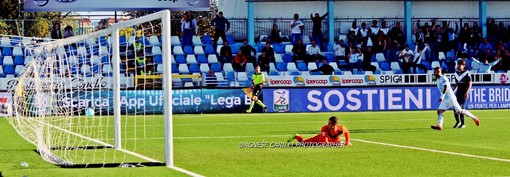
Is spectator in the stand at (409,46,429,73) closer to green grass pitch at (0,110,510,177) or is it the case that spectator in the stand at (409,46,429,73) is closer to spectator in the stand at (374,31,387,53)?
spectator in the stand at (374,31,387,53)

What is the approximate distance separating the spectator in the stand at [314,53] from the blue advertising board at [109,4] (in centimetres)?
523

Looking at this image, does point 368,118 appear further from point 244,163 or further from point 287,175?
point 287,175

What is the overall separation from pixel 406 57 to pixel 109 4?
43.2 feet

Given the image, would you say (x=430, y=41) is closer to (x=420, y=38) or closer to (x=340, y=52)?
(x=420, y=38)

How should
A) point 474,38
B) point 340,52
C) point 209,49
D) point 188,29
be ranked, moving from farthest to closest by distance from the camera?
point 474,38 < point 340,52 < point 209,49 < point 188,29

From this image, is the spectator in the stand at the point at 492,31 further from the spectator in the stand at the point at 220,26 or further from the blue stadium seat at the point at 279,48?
the spectator in the stand at the point at 220,26

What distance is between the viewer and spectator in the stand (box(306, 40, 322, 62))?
146 feet

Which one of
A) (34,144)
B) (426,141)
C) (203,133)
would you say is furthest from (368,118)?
(34,144)

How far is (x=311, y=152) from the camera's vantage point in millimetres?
17453

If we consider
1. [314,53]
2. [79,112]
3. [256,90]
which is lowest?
[79,112]

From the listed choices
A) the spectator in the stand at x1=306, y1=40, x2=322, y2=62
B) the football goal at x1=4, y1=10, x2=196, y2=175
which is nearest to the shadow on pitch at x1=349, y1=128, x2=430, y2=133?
the football goal at x1=4, y1=10, x2=196, y2=175

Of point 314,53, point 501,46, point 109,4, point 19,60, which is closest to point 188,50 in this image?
point 109,4

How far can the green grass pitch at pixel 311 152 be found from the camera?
13.8 m

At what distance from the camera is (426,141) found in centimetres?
2055
